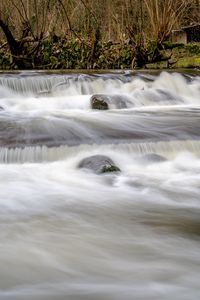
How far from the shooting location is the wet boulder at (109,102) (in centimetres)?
734

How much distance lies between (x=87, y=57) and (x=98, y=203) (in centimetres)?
853

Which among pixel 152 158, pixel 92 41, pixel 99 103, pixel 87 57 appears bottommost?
pixel 152 158

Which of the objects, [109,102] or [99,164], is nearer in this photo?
[99,164]

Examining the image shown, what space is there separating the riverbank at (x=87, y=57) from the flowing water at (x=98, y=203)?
395 cm

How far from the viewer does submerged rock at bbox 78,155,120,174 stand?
4.50m

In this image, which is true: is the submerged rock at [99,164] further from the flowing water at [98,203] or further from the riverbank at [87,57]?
the riverbank at [87,57]

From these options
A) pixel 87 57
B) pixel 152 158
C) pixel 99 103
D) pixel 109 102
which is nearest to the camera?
pixel 152 158

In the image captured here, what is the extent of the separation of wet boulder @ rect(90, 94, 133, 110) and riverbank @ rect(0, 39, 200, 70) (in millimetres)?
3868

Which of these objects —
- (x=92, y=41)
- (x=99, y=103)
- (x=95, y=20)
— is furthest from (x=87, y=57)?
(x=99, y=103)

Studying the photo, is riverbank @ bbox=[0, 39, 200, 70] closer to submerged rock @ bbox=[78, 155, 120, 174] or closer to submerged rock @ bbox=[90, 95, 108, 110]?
submerged rock @ bbox=[90, 95, 108, 110]

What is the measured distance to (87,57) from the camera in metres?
11.8

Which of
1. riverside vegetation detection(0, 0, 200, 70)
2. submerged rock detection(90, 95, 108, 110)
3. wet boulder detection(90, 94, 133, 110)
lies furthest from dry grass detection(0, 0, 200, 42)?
submerged rock detection(90, 95, 108, 110)

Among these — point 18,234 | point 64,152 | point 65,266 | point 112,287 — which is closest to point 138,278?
point 112,287

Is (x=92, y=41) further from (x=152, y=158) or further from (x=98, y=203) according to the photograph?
(x=98, y=203)
